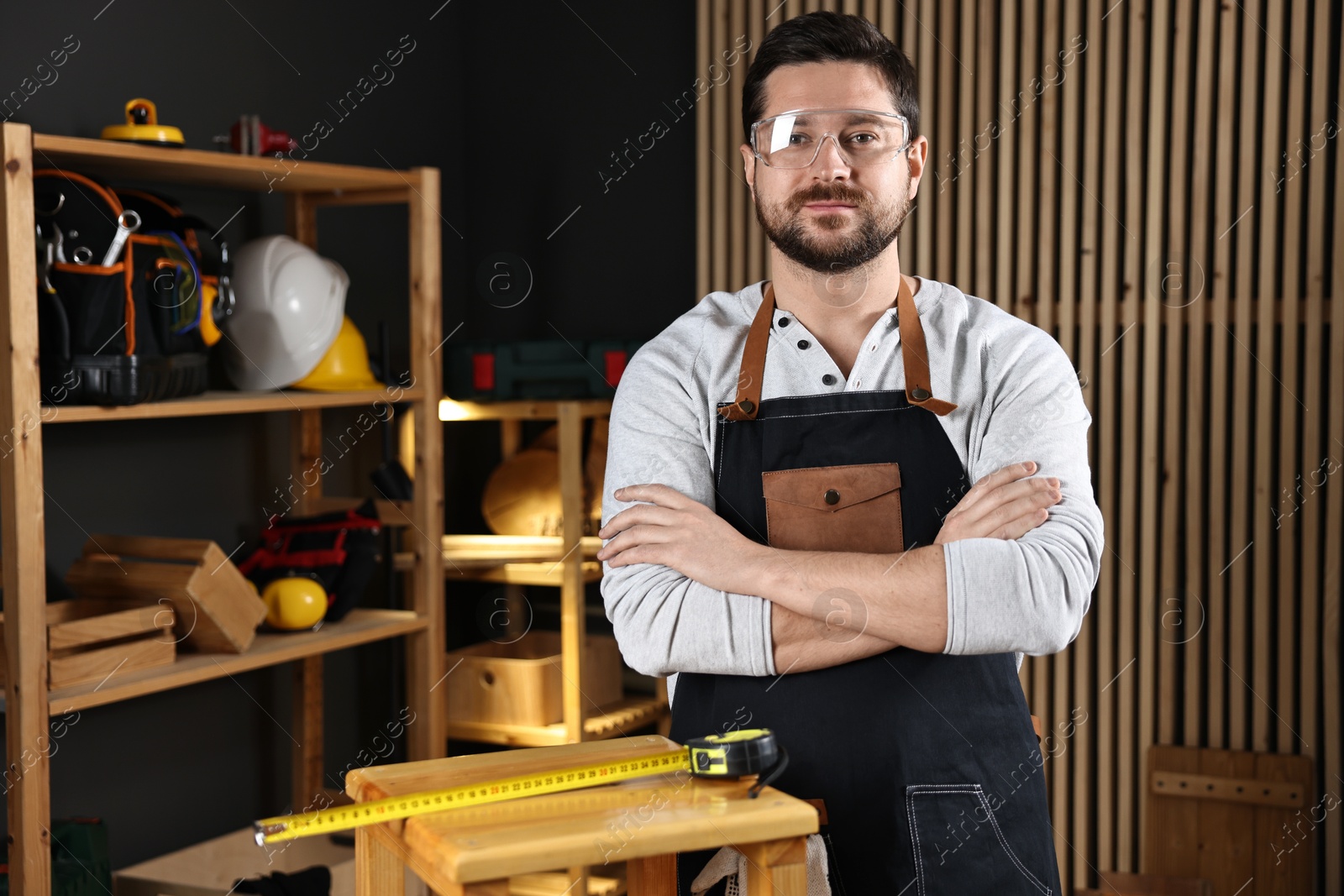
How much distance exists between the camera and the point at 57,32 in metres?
3.30

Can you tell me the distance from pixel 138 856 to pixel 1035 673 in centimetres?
265

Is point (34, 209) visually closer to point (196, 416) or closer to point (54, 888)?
point (196, 416)

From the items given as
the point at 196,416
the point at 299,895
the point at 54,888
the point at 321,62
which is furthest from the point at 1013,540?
the point at 321,62

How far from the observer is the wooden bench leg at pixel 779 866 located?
1184 millimetres

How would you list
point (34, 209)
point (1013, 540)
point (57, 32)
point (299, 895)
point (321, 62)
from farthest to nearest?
point (321, 62) < point (57, 32) < point (299, 895) < point (34, 209) < point (1013, 540)

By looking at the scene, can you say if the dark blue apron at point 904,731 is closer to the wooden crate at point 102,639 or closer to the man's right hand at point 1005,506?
the man's right hand at point 1005,506

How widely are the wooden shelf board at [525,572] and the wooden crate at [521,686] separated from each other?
26 cm

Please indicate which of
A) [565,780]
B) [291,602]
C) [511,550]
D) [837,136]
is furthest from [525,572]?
[565,780]

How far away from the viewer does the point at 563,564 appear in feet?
12.8

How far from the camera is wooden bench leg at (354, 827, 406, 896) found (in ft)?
4.05

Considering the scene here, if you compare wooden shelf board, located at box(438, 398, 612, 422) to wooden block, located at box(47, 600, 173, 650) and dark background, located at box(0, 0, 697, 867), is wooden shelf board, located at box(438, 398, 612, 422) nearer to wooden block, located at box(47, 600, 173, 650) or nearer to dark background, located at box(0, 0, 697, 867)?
dark background, located at box(0, 0, 697, 867)

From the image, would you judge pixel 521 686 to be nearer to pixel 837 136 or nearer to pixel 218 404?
pixel 218 404

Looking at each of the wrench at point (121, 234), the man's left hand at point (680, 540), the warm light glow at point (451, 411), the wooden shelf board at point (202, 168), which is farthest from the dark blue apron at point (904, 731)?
Answer: the warm light glow at point (451, 411)

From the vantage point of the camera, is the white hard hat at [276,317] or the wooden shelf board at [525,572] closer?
the white hard hat at [276,317]
